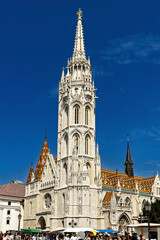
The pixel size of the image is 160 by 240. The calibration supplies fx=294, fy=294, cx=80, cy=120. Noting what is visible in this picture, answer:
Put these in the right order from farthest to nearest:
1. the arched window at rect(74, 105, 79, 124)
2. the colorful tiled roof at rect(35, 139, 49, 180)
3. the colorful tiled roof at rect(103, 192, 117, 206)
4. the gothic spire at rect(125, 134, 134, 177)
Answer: the gothic spire at rect(125, 134, 134, 177), the colorful tiled roof at rect(35, 139, 49, 180), the arched window at rect(74, 105, 79, 124), the colorful tiled roof at rect(103, 192, 117, 206)

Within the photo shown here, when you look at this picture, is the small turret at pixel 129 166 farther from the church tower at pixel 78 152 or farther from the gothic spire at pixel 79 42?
the gothic spire at pixel 79 42

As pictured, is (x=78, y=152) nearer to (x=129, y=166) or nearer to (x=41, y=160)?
(x=41, y=160)

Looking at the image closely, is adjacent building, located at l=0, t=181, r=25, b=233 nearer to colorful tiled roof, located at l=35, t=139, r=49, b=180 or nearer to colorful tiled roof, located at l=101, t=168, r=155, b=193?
colorful tiled roof, located at l=35, t=139, r=49, b=180

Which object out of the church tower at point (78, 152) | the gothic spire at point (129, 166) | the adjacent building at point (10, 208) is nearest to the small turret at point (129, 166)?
the gothic spire at point (129, 166)

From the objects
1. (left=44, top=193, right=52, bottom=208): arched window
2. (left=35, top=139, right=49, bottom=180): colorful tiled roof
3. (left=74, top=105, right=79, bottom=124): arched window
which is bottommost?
(left=44, top=193, right=52, bottom=208): arched window

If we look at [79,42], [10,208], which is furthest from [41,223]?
[79,42]

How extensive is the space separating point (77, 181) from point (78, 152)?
5532 millimetres

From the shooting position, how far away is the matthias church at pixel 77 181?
47.7m

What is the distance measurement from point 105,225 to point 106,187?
7.50 m

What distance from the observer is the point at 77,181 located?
48000mm

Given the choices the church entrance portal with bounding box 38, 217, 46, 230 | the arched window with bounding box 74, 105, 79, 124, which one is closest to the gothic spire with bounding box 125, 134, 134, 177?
the arched window with bounding box 74, 105, 79, 124

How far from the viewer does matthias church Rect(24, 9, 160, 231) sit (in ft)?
156

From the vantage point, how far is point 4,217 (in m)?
58.0

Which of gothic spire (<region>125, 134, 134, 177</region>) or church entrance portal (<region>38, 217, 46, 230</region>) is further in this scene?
gothic spire (<region>125, 134, 134, 177</region>)
